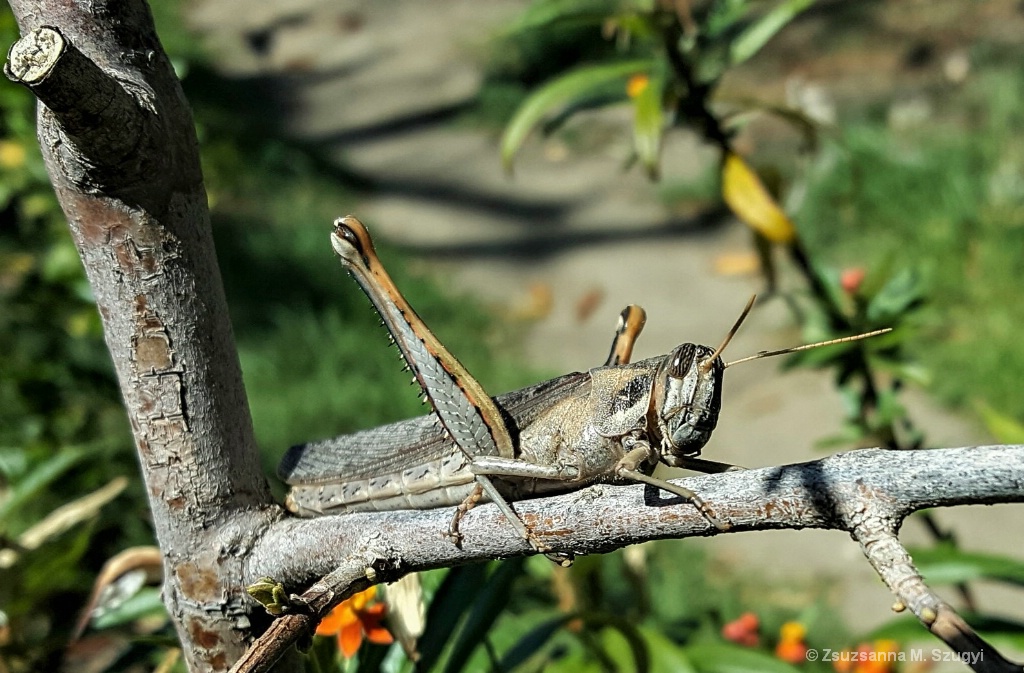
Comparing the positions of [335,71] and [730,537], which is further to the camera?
[335,71]

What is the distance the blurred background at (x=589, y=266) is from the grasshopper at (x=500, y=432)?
0.18 metres

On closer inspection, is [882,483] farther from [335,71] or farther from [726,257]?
[335,71]

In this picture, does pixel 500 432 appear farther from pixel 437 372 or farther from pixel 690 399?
pixel 690 399

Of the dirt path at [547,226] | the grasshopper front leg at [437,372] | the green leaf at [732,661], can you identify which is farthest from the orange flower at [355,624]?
the dirt path at [547,226]

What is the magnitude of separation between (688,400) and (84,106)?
73 centimetres

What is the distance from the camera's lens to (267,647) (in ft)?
2.72

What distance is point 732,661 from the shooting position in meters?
1.59

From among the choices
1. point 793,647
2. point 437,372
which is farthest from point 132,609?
point 793,647

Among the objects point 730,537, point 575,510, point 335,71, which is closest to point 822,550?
point 730,537

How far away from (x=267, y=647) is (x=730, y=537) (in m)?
2.84

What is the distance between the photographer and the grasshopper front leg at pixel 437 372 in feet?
4.09

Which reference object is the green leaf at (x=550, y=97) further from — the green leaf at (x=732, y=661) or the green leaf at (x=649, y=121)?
the green leaf at (x=732, y=661)

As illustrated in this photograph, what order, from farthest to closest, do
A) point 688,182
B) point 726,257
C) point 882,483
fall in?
point 688,182
point 726,257
point 882,483

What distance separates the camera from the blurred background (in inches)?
69.7
